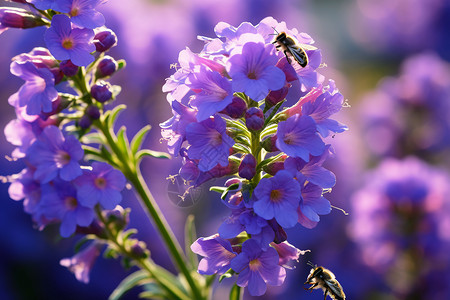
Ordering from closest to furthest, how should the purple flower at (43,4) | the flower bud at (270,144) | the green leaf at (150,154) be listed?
the flower bud at (270,144), the purple flower at (43,4), the green leaf at (150,154)

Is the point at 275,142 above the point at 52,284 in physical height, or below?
above

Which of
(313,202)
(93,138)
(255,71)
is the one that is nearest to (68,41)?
(93,138)

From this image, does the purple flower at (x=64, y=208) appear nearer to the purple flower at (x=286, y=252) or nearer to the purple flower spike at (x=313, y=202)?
the purple flower at (x=286, y=252)

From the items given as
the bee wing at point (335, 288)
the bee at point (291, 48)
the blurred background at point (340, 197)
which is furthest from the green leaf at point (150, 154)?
the blurred background at point (340, 197)

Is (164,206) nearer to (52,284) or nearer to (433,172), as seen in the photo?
(52,284)

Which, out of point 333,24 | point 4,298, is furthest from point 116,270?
point 333,24
